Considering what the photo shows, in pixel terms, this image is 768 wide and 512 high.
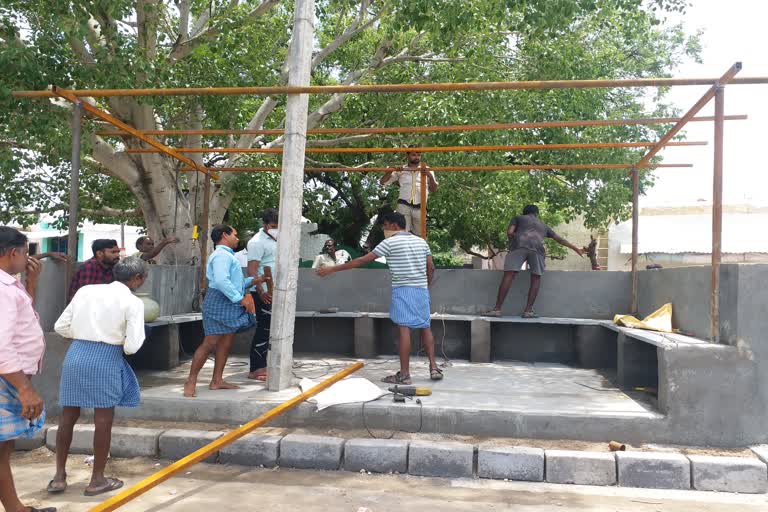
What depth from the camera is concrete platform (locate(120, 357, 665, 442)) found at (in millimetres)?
4855

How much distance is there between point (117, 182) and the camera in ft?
50.3

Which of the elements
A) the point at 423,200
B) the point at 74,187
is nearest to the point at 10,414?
the point at 74,187

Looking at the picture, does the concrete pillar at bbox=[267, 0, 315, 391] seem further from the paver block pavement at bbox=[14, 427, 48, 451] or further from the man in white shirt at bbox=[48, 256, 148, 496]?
the paver block pavement at bbox=[14, 427, 48, 451]

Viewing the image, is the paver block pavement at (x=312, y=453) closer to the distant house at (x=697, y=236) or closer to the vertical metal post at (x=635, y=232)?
the vertical metal post at (x=635, y=232)

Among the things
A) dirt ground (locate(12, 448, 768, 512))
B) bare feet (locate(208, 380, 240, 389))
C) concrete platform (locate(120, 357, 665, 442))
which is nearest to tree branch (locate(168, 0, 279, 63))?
concrete platform (locate(120, 357, 665, 442))

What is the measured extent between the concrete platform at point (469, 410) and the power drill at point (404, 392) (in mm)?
70

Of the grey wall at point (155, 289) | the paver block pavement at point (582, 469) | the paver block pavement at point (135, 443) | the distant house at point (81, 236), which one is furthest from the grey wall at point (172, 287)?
the distant house at point (81, 236)

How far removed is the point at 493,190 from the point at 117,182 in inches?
352

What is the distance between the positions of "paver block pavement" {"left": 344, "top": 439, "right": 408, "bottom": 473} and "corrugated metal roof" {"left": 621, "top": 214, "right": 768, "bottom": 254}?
13.8 metres

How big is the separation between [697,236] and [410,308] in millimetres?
13805

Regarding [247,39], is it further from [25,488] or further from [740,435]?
[740,435]

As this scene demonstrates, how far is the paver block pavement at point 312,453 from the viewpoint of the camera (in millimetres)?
4723

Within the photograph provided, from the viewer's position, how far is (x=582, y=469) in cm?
446

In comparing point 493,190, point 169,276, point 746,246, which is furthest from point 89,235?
point 746,246
